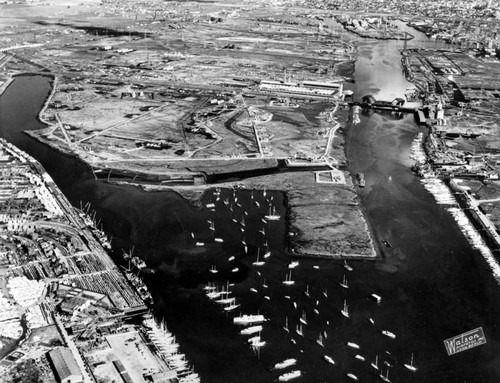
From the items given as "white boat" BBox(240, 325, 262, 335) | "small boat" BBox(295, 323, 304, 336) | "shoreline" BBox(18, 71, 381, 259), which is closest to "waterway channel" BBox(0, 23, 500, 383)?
"small boat" BBox(295, 323, 304, 336)

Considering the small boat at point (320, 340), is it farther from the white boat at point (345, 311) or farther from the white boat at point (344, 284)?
the white boat at point (344, 284)

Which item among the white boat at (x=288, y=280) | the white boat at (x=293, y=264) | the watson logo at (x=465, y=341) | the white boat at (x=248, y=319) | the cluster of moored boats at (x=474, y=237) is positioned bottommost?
the cluster of moored boats at (x=474, y=237)

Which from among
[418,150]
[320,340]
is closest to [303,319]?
[320,340]

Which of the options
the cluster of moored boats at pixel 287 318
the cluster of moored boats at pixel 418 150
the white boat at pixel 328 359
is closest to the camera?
the cluster of moored boats at pixel 287 318

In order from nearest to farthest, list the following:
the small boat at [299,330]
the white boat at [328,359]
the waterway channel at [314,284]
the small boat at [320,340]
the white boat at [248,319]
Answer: the white boat at [328,359]
the waterway channel at [314,284]
the small boat at [320,340]
the small boat at [299,330]
the white boat at [248,319]

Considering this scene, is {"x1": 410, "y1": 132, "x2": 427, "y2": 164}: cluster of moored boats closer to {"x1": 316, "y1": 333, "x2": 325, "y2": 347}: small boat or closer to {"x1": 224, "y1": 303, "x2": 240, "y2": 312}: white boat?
{"x1": 316, "y1": 333, "x2": 325, "y2": 347}: small boat

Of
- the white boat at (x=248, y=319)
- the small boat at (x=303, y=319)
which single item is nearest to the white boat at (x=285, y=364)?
the small boat at (x=303, y=319)

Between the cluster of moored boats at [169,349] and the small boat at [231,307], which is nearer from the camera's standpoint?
the cluster of moored boats at [169,349]
